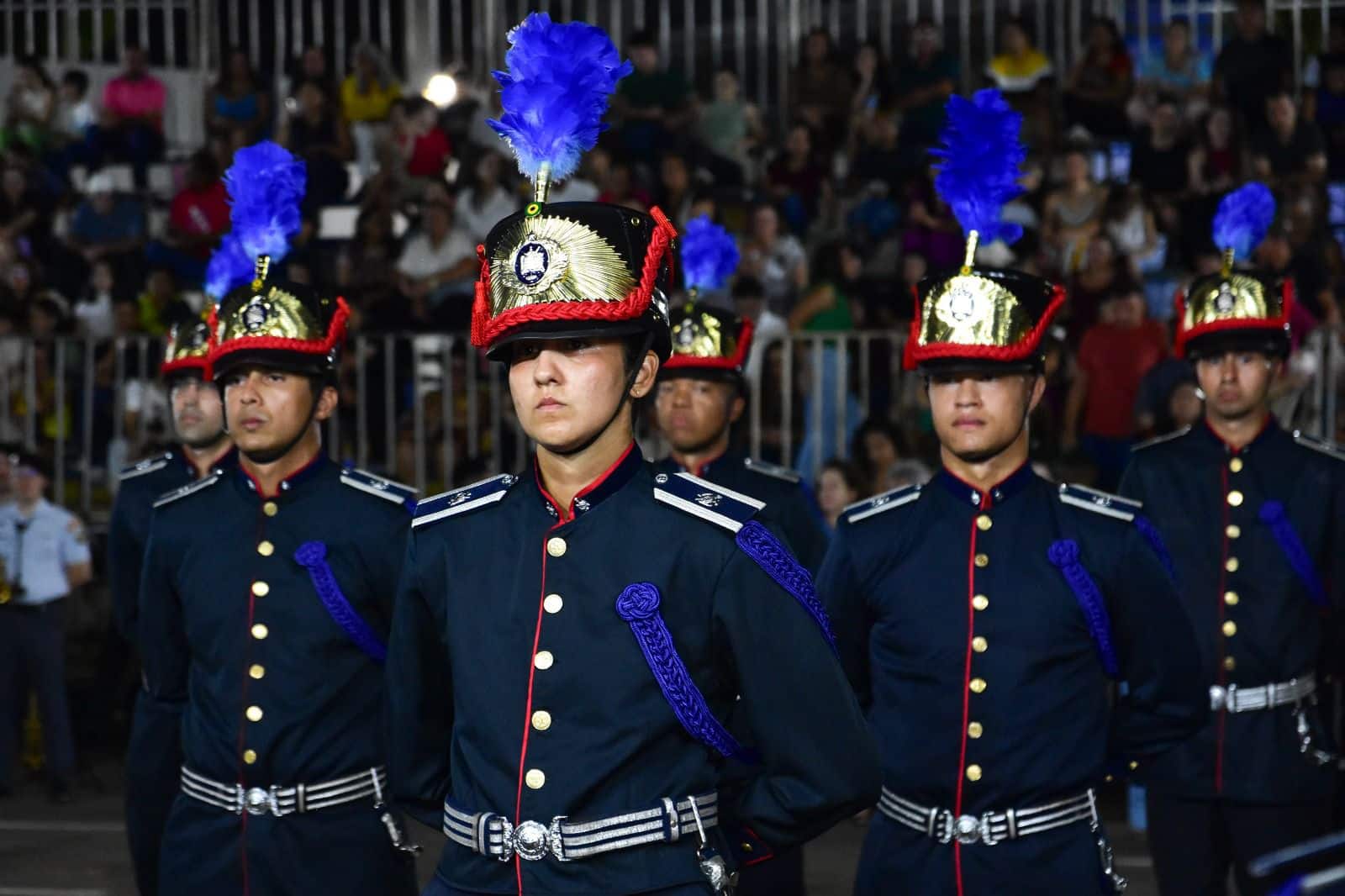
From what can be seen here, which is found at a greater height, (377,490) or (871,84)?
(871,84)

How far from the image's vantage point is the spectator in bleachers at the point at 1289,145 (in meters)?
13.1

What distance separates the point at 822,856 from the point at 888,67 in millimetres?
7457

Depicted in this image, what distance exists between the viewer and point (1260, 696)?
6.46 m

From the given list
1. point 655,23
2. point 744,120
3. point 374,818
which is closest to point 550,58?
point 374,818

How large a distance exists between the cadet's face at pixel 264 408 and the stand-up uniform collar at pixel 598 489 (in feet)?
6.31

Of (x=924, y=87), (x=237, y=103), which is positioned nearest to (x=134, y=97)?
(x=237, y=103)

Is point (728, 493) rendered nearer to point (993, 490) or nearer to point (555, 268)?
point (555, 268)

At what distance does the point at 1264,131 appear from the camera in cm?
1345

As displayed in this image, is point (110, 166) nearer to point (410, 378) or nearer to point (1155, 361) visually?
point (410, 378)

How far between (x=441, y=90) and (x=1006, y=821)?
12.3 meters

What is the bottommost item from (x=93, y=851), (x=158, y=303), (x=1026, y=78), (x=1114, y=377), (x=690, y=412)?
(x=93, y=851)

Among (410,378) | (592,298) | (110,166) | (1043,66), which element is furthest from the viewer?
(110,166)

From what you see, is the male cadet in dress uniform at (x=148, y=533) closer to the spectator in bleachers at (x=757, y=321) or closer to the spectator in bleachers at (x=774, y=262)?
the spectator in bleachers at (x=757, y=321)

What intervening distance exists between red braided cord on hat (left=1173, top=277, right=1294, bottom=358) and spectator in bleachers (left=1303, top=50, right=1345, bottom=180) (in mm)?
7270
